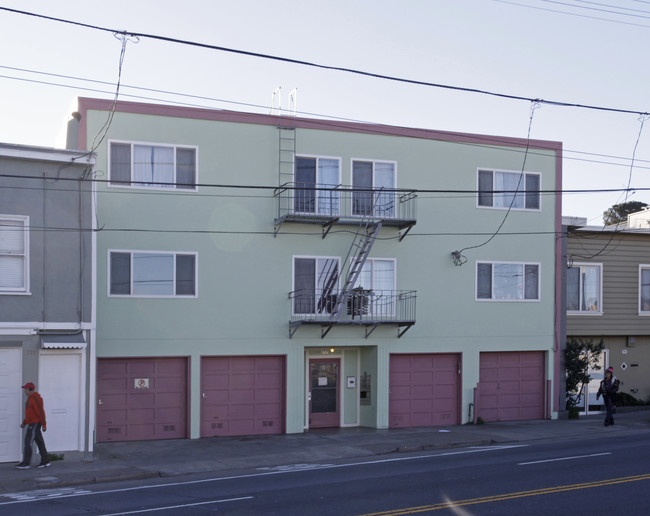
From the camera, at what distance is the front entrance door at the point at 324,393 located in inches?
928

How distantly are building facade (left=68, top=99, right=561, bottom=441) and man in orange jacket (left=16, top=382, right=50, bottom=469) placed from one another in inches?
149

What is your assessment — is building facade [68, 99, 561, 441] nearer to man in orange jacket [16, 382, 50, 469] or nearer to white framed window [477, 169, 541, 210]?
white framed window [477, 169, 541, 210]

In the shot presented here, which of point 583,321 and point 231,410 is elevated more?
point 583,321

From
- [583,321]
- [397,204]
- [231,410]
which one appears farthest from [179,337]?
[583,321]

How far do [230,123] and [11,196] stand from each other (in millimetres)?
6363

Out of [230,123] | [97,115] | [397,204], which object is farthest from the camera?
[397,204]

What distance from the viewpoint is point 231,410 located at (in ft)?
72.2

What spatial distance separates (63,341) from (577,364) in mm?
15964

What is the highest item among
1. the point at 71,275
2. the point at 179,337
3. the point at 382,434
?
the point at 71,275

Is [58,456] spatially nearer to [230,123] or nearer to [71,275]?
[71,275]

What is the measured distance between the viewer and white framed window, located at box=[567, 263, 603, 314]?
26859 mm

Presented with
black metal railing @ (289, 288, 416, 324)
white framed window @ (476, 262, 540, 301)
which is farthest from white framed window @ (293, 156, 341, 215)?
white framed window @ (476, 262, 540, 301)

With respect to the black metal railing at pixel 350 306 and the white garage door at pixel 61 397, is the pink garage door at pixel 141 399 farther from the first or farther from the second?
the black metal railing at pixel 350 306

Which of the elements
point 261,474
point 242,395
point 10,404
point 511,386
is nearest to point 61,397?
point 10,404
